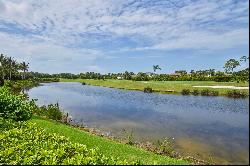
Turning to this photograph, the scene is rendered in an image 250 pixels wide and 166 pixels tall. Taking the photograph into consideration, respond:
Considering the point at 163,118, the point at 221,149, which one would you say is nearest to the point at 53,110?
the point at 163,118

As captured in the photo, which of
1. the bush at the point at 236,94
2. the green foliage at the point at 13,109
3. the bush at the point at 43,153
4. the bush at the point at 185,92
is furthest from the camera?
the bush at the point at 185,92

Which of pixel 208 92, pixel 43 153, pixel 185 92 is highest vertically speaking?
pixel 43 153

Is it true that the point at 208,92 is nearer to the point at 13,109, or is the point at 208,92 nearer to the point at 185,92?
the point at 185,92

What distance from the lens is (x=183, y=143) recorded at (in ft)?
80.1

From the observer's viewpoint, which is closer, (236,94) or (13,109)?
(13,109)

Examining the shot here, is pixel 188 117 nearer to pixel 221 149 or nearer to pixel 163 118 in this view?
pixel 163 118

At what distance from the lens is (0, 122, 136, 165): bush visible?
9.28 meters

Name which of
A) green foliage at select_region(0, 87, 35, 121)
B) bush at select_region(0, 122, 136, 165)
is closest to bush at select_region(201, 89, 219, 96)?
green foliage at select_region(0, 87, 35, 121)

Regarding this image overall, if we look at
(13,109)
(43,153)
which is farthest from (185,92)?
(43,153)

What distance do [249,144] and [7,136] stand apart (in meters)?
12.8

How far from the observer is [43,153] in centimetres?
1105

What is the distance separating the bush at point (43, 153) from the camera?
9.28 m

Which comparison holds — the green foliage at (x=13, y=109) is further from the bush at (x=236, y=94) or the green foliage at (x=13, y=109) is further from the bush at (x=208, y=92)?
the bush at (x=208, y=92)

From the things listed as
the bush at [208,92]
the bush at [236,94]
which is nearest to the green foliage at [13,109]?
the bush at [236,94]
